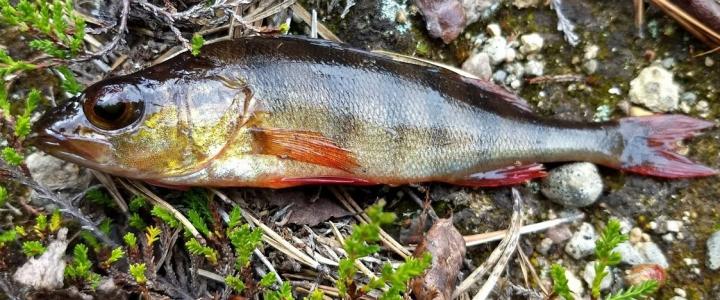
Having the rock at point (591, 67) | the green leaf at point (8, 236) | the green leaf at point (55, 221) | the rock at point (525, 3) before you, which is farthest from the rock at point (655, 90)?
the green leaf at point (8, 236)

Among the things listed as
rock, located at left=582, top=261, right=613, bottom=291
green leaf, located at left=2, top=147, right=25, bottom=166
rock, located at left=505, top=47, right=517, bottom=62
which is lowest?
rock, located at left=582, top=261, right=613, bottom=291

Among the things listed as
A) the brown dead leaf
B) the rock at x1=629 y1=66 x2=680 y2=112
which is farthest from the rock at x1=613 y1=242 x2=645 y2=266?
the brown dead leaf

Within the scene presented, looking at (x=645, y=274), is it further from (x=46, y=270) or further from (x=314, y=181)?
(x=46, y=270)

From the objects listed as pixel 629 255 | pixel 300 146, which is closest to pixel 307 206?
pixel 300 146

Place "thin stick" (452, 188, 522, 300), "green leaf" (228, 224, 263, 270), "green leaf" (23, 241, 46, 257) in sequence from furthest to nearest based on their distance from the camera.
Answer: "thin stick" (452, 188, 522, 300), "green leaf" (23, 241, 46, 257), "green leaf" (228, 224, 263, 270)

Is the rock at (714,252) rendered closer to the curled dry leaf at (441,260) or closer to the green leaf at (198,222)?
the curled dry leaf at (441,260)

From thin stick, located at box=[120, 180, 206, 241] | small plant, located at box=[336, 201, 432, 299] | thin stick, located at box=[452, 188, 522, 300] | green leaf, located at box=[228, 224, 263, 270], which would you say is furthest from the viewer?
thin stick, located at box=[452, 188, 522, 300]

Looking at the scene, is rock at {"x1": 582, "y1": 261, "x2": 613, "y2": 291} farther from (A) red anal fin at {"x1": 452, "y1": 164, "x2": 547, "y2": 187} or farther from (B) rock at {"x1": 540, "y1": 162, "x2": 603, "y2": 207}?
(A) red anal fin at {"x1": 452, "y1": 164, "x2": 547, "y2": 187}

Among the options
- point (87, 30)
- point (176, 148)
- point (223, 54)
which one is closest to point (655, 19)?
point (223, 54)
